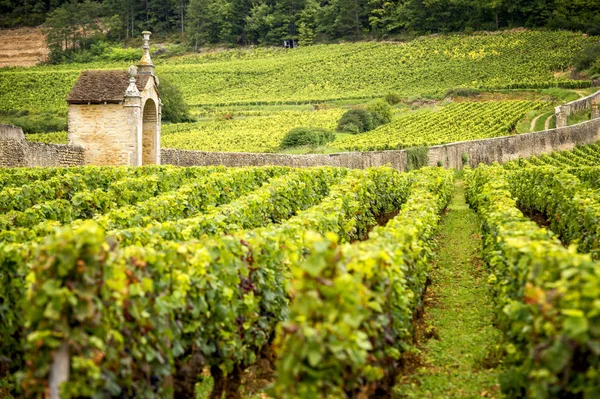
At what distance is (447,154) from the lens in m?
42.5

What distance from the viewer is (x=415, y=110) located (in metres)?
72.6

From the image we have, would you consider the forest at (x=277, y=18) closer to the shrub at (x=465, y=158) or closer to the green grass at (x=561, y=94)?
the green grass at (x=561, y=94)

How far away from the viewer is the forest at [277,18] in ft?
337

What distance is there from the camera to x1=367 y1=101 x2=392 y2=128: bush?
64250 mm

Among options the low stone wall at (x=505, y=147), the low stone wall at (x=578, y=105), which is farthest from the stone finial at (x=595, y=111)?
the low stone wall at (x=505, y=147)

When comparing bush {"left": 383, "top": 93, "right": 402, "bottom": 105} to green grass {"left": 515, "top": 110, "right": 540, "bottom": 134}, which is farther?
bush {"left": 383, "top": 93, "right": 402, "bottom": 105}

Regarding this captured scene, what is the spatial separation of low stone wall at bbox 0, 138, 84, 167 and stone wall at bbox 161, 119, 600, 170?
629cm

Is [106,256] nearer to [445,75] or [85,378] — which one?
[85,378]

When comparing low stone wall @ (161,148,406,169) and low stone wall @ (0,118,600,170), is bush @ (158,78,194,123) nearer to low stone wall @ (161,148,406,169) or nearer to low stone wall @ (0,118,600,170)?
low stone wall @ (0,118,600,170)

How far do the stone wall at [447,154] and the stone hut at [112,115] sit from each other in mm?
4503

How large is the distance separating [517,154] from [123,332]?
4055 cm

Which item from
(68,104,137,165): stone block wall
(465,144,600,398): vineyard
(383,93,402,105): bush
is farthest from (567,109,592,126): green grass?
(465,144,600,398): vineyard

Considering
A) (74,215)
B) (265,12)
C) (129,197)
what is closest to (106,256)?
(74,215)

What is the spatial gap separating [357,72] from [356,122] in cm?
3523
